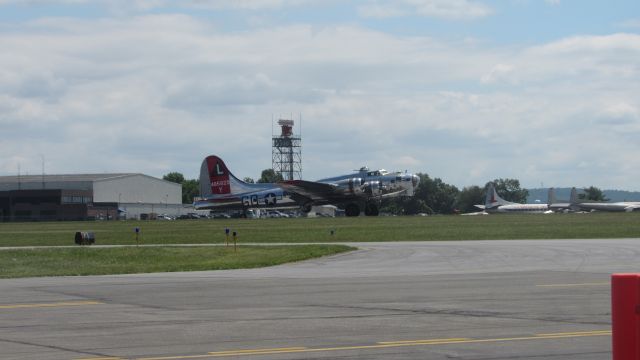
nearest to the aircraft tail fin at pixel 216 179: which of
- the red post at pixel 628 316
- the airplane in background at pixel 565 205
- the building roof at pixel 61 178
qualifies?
the building roof at pixel 61 178

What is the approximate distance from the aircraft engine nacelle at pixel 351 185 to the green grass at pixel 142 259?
4676cm

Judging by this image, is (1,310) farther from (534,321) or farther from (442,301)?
(534,321)

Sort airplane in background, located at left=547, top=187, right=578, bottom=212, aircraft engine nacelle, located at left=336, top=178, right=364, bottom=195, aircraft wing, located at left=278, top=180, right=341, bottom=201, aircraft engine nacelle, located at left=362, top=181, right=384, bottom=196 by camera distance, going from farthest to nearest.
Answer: airplane in background, located at left=547, top=187, right=578, bottom=212 < aircraft wing, located at left=278, top=180, right=341, bottom=201 < aircraft engine nacelle, located at left=336, top=178, right=364, bottom=195 < aircraft engine nacelle, located at left=362, top=181, right=384, bottom=196

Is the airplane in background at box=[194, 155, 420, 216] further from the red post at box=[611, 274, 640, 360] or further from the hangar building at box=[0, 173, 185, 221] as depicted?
the red post at box=[611, 274, 640, 360]

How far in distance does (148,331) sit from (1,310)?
4075mm

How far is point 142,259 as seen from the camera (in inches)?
1303

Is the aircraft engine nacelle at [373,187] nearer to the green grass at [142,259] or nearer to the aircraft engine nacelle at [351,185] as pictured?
the aircraft engine nacelle at [351,185]

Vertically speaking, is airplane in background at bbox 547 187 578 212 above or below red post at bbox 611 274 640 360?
above

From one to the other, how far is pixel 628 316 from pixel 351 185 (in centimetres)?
7746

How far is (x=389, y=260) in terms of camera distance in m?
29.1

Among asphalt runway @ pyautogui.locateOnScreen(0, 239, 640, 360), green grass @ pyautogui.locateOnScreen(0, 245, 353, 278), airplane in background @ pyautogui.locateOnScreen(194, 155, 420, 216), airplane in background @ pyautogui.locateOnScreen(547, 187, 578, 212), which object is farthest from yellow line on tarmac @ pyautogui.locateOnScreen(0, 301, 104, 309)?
airplane in background @ pyautogui.locateOnScreen(547, 187, 578, 212)

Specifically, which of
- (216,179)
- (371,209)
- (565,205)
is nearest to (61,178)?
(216,179)

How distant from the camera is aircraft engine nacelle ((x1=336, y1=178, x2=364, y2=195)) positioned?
8419 centimetres

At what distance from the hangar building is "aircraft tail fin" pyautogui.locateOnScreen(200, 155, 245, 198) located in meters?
46.3
